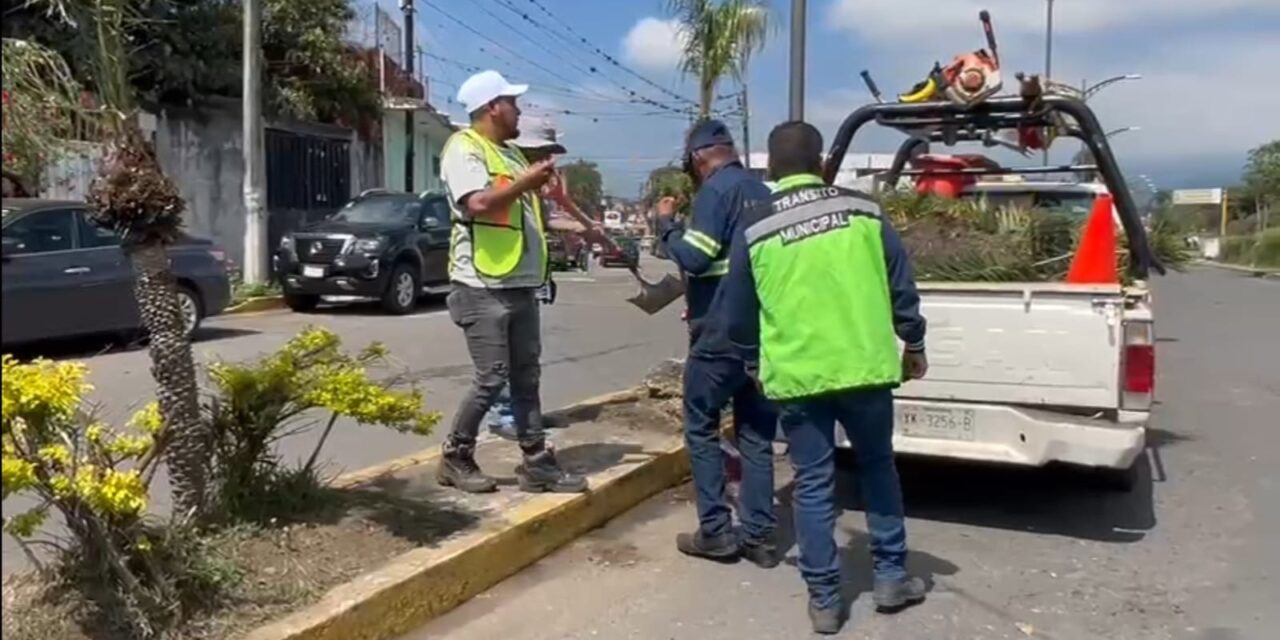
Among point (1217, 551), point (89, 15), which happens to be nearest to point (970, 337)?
point (1217, 551)

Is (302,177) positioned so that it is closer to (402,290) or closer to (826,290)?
(402,290)

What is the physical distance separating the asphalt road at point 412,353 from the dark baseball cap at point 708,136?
7.47 feet

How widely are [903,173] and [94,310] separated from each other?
747cm

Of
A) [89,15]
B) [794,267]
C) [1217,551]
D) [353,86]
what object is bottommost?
[1217,551]

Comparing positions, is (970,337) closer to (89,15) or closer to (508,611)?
(508,611)

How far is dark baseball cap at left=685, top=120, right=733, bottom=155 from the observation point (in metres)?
5.60

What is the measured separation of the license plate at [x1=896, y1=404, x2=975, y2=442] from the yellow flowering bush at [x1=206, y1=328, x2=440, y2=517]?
242 cm

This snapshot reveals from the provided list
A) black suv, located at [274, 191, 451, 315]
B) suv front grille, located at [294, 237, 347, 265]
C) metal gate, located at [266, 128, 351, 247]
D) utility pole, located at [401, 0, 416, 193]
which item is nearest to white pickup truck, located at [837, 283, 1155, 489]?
black suv, located at [274, 191, 451, 315]

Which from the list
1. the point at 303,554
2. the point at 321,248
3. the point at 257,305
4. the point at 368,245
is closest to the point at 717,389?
the point at 303,554

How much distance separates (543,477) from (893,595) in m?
1.75

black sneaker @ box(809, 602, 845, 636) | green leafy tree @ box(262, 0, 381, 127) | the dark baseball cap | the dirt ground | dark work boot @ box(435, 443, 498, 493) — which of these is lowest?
black sneaker @ box(809, 602, 845, 636)

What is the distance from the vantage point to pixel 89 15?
4.57 m

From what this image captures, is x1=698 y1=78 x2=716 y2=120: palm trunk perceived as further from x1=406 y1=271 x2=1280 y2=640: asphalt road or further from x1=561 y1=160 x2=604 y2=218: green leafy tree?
x1=406 y1=271 x2=1280 y2=640: asphalt road

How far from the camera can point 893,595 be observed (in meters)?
4.89
